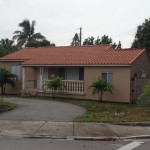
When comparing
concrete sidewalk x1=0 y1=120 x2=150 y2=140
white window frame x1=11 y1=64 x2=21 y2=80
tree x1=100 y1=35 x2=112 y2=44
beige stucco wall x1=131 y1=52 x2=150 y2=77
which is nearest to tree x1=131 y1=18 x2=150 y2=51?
beige stucco wall x1=131 y1=52 x2=150 y2=77

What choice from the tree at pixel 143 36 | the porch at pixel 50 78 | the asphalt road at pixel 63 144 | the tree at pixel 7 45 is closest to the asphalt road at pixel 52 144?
the asphalt road at pixel 63 144

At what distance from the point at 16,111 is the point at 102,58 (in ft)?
34.4

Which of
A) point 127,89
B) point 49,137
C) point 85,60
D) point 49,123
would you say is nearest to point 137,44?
point 85,60

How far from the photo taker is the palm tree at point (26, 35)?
2452 inches

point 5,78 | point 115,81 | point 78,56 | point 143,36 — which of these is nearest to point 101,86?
point 115,81

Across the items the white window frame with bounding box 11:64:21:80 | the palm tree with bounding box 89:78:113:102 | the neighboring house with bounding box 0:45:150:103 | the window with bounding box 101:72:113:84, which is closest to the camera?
the palm tree with bounding box 89:78:113:102

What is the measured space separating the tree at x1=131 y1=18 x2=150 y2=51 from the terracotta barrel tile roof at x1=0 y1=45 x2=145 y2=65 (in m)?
8.06

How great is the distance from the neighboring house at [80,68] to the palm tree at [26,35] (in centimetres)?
2792

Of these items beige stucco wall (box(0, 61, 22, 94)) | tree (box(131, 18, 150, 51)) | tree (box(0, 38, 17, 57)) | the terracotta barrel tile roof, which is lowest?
beige stucco wall (box(0, 61, 22, 94))

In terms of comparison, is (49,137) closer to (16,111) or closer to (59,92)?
(16,111)

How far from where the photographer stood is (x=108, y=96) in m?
25.8

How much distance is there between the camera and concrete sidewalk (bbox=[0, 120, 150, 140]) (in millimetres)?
12492

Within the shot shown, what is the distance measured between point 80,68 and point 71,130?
15881 mm

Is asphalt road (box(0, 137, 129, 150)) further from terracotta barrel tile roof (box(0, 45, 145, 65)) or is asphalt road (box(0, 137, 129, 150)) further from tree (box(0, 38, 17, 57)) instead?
tree (box(0, 38, 17, 57))
